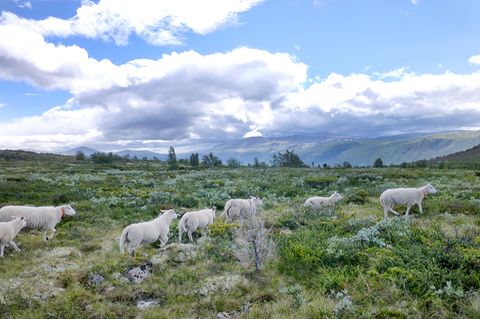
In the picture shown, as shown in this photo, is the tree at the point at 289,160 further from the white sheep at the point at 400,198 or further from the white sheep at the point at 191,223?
the white sheep at the point at 191,223

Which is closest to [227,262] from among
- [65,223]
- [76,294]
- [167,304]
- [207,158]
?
[167,304]

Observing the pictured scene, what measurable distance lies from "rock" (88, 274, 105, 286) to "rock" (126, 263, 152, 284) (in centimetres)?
69

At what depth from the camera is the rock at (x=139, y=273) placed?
10.1 metres

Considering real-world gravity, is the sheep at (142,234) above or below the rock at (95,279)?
above

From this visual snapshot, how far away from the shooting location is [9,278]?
34.4 feet

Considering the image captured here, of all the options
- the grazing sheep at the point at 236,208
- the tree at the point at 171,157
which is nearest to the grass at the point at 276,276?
the grazing sheep at the point at 236,208

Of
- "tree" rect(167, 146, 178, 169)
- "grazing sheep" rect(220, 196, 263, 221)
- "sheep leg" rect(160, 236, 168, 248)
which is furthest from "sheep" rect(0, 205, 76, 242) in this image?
"tree" rect(167, 146, 178, 169)

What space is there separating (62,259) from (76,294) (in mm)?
3873

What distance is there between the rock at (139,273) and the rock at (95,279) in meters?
0.69

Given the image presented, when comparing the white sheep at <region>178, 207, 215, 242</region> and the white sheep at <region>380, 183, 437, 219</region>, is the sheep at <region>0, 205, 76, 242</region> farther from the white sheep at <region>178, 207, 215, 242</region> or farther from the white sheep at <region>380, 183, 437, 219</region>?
the white sheep at <region>380, 183, 437, 219</region>

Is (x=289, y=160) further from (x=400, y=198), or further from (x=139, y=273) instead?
(x=139, y=273)

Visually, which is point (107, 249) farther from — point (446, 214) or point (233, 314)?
point (446, 214)

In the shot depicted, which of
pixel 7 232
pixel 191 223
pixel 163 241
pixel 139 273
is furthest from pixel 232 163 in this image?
pixel 139 273

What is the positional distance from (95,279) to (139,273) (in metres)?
1.14
